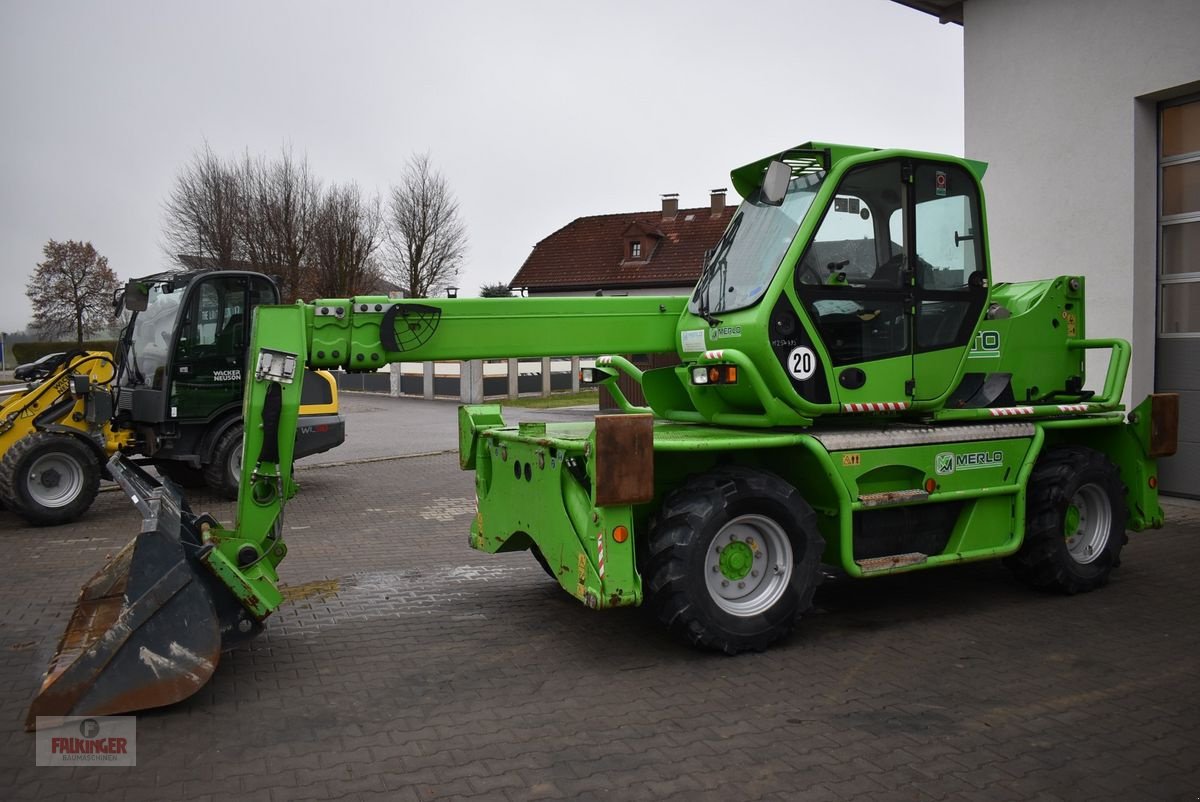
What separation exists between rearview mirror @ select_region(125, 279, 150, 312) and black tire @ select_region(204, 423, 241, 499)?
167 centimetres

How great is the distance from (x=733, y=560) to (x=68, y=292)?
51.7 m

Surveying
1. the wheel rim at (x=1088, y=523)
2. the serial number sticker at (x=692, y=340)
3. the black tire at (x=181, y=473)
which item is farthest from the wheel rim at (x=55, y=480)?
the wheel rim at (x=1088, y=523)

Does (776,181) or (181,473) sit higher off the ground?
(776,181)

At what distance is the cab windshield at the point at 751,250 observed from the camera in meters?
6.14

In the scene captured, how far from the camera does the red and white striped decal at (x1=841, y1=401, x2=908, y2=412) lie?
6.25 m

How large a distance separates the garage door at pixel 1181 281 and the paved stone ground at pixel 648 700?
339 cm

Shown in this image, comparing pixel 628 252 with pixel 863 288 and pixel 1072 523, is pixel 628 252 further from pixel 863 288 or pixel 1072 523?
pixel 863 288

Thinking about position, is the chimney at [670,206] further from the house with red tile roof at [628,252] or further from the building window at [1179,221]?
the building window at [1179,221]

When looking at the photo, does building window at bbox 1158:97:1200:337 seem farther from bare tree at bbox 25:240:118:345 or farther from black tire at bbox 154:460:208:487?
bare tree at bbox 25:240:118:345

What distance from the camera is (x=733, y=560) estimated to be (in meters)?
A: 5.83

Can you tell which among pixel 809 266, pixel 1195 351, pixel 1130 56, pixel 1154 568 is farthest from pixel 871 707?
pixel 1130 56

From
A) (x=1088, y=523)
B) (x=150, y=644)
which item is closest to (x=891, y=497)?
(x=1088, y=523)

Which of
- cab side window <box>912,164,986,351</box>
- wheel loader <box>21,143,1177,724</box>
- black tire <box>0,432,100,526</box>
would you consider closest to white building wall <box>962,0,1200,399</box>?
wheel loader <box>21,143,1177,724</box>

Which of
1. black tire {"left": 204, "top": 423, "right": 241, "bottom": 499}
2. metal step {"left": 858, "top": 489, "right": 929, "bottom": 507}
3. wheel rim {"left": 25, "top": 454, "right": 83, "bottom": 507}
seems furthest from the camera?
black tire {"left": 204, "top": 423, "right": 241, "bottom": 499}
